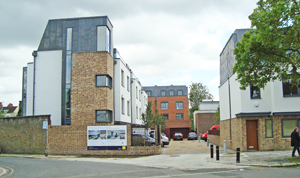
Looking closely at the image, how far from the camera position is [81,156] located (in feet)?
69.6

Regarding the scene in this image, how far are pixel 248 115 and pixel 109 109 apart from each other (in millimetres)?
10926

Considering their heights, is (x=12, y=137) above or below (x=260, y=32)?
below

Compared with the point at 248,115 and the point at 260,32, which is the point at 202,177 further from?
the point at 248,115

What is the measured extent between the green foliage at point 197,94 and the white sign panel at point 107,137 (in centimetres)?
5553

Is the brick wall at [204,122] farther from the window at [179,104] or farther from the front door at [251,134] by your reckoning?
the front door at [251,134]

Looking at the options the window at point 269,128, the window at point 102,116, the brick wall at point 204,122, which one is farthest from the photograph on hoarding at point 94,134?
the brick wall at point 204,122

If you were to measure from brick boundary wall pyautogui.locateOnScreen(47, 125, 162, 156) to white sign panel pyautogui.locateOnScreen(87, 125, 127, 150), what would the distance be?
0.96 ft

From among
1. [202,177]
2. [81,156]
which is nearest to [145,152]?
[81,156]

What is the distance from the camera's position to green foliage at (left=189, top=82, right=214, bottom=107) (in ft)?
246

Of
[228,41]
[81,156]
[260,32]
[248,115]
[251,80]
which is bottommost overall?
[81,156]

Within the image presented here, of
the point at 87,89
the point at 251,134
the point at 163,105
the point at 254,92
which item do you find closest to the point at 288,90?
the point at 254,92

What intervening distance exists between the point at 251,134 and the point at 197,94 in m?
54.7

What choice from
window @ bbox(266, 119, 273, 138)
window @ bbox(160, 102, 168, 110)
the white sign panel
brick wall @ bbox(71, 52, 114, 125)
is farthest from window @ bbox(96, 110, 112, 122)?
window @ bbox(160, 102, 168, 110)

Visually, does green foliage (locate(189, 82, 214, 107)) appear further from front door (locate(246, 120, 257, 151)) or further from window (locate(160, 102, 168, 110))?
front door (locate(246, 120, 257, 151))
